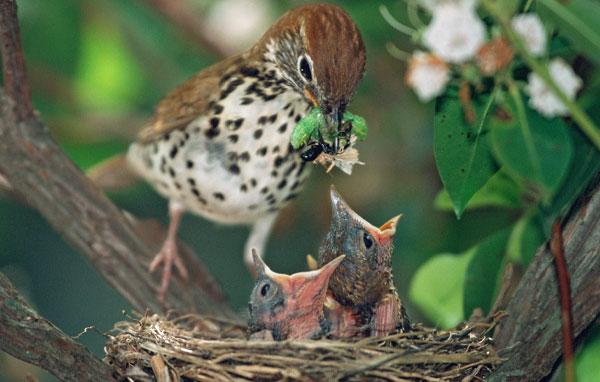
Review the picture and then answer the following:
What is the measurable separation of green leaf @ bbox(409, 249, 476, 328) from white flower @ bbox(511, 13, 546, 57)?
1254 millimetres

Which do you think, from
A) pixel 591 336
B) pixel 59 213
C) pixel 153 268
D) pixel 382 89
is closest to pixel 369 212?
pixel 382 89

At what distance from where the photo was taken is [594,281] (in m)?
2.78

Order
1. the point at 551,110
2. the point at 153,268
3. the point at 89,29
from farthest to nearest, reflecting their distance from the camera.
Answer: the point at 89,29
the point at 153,268
the point at 551,110

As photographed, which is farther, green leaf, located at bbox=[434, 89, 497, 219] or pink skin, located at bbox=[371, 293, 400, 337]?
pink skin, located at bbox=[371, 293, 400, 337]

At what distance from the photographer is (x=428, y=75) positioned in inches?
107

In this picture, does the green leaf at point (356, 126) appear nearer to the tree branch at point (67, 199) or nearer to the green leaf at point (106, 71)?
the tree branch at point (67, 199)

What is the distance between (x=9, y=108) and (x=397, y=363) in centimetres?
186

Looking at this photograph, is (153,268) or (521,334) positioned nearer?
(521,334)

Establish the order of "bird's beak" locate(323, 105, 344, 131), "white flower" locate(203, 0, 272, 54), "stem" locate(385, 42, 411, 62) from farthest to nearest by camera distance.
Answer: "white flower" locate(203, 0, 272, 54) → "stem" locate(385, 42, 411, 62) → "bird's beak" locate(323, 105, 344, 131)

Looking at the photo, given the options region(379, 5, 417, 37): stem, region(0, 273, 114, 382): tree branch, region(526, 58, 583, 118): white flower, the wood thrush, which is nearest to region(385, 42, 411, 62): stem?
region(379, 5, 417, 37): stem

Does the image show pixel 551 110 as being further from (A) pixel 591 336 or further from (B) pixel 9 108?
(B) pixel 9 108

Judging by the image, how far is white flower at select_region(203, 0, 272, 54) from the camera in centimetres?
536

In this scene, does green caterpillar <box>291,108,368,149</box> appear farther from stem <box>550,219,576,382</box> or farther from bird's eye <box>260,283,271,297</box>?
stem <box>550,219,576,382</box>

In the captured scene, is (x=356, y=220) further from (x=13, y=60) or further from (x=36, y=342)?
(x=13, y=60)
